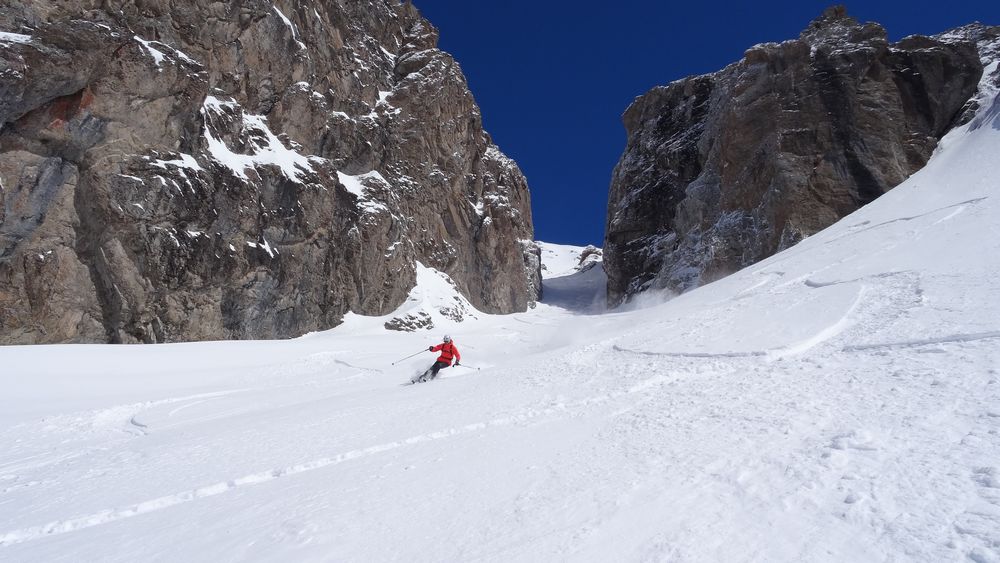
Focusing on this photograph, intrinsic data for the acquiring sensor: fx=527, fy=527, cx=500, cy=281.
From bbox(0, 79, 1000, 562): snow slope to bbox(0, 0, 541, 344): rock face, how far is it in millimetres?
12931

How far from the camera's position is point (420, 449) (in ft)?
19.4

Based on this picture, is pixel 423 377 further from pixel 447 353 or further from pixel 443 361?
pixel 447 353

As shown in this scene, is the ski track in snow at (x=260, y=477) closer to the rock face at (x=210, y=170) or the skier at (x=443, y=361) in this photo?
the skier at (x=443, y=361)

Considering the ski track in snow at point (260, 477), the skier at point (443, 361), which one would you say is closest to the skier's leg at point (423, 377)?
the skier at point (443, 361)

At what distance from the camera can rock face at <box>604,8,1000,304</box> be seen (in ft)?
109

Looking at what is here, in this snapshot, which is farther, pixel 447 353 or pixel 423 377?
pixel 447 353

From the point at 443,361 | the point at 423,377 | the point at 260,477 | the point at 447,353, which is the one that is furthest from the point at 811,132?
the point at 260,477

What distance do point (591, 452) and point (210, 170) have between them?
96.1ft

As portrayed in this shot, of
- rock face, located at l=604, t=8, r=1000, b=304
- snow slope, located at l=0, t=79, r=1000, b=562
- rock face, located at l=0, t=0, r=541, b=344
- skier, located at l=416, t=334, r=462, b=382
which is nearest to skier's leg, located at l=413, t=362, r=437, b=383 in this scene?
skier, located at l=416, t=334, r=462, b=382

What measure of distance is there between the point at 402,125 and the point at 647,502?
45837 millimetres

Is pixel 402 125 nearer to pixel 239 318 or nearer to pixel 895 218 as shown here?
pixel 239 318

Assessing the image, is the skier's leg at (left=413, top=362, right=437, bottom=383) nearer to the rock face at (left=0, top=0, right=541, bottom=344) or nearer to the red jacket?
the red jacket

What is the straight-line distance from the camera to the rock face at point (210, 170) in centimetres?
2245

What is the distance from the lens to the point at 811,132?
34.8 meters
